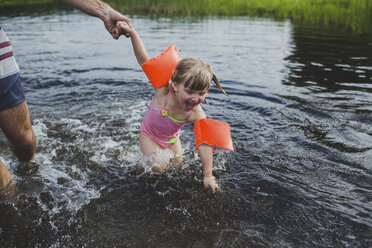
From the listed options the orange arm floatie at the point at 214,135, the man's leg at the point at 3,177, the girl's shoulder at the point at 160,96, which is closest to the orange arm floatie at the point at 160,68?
the girl's shoulder at the point at 160,96

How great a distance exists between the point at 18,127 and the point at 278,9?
64.8 ft

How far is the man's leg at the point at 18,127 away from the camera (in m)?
2.46

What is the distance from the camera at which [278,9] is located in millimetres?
19328

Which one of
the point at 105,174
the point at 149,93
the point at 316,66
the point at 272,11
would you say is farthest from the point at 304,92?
the point at 272,11

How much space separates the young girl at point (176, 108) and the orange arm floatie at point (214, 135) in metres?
0.07

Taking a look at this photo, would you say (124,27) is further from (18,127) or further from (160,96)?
(18,127)

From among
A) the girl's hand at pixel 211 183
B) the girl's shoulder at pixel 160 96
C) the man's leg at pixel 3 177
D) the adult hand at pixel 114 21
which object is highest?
the adult hand at pixel 114 21

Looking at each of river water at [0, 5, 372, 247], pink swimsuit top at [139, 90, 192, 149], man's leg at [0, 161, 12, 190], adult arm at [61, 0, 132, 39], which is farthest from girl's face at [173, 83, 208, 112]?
man's leg at [0, 161, 12, 190]

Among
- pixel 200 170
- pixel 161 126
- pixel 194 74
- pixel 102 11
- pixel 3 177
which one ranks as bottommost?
pixel 200 170

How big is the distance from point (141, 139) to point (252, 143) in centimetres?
145

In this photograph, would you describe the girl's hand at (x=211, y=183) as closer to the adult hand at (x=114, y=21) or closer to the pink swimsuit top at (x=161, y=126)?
the pink swimsuit top at (x=161, y=126)

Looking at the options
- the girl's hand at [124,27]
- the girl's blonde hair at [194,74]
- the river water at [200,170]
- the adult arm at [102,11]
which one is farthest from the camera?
the girl's hand at [124,27]

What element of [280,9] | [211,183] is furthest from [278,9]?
[211,183]

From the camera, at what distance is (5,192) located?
2.67 m
